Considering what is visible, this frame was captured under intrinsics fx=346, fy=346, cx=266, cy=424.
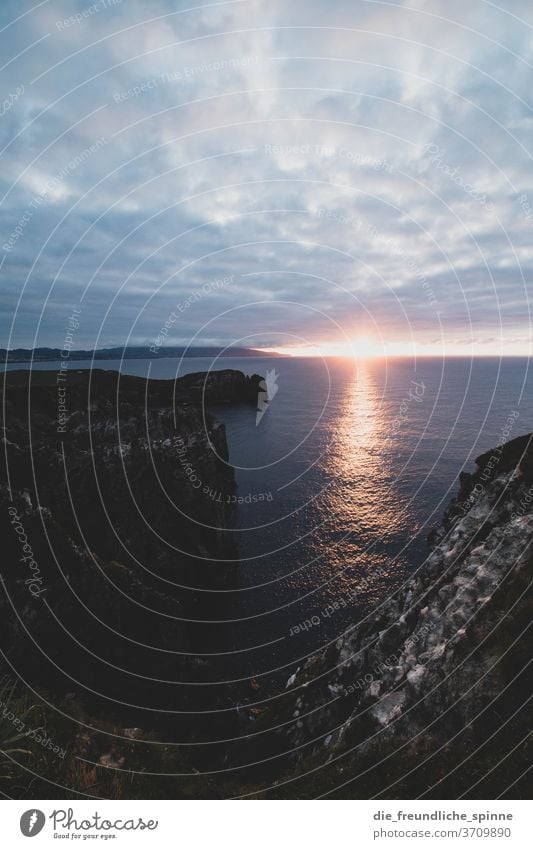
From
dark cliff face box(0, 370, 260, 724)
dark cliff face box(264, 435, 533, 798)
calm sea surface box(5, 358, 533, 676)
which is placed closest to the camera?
dark cliff face box(264, 435, 533, 798)

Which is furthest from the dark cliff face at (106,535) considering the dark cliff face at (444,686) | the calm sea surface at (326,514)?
the dark cliff face at (444,686)

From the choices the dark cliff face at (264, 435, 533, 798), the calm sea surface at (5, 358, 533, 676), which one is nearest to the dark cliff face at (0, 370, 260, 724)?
the calm sea surface at (5, 358, 533, 676)

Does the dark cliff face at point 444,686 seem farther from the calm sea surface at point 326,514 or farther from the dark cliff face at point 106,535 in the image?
the calm sea surface at point 326,514

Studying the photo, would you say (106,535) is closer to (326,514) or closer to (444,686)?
(326,514)

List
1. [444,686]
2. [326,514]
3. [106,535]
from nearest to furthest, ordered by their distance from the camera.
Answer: [444,686] < [106,535] < [326,514]

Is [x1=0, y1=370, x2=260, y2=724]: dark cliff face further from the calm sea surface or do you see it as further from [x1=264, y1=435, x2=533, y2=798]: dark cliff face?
[x1=264, y1=435, x2=533, y2=798]: dark cliff face

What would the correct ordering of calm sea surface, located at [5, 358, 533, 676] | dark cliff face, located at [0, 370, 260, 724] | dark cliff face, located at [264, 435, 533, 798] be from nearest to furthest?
dark cliff face, located at [264, 435, 533, 798] < dark cliff face, located at [0, 370, 260, 724] < calm sea surface, located at [5, 358, 533, 676]

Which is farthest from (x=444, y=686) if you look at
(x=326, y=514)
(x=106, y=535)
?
(x=326, y=514)
